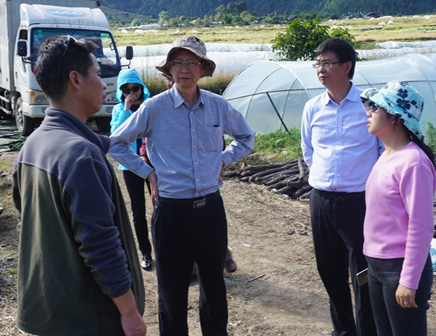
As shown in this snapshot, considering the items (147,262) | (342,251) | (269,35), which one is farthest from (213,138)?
(269,35)

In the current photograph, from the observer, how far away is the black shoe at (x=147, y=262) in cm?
498

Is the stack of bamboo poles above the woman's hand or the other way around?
the other way around

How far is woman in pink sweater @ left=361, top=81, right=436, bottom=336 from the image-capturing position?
2.40m

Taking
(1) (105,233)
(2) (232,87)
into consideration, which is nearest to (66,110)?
(1) (105,233)

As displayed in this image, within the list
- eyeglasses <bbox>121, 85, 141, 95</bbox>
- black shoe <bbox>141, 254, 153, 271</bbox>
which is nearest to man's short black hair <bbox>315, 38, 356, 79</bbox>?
eyeglasses <bbox>121, 85, 141, 95</bbox>

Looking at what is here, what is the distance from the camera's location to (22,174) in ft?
6.21

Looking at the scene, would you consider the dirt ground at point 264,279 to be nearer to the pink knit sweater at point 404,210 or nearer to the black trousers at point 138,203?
the black trousers at point 138,203

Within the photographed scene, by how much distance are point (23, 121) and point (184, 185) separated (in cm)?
1007

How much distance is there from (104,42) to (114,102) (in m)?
1.59

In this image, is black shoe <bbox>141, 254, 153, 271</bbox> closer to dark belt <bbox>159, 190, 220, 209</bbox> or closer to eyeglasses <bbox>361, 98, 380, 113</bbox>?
dark belt <bbox>159, 190, 220, 209</bbox>

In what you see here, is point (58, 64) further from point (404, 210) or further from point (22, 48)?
point (22, 48)

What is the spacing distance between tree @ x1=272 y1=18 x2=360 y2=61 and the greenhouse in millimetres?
1634

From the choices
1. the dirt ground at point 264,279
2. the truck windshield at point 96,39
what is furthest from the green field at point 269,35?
the dirt ground at point 264,279

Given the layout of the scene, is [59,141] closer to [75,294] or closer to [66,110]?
[66,110]
